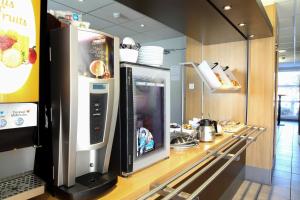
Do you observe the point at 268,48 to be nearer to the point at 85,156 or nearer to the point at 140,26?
the point at 140,26

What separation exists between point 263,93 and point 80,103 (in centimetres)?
272

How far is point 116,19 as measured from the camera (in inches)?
149

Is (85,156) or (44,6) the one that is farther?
(85,156)

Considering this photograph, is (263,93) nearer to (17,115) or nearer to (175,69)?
(175,69)

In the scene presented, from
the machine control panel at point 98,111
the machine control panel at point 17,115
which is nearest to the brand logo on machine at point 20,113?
the machine control panel at point 17,115

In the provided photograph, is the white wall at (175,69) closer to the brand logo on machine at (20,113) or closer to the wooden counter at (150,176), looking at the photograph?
the wooden counter at (150,176)

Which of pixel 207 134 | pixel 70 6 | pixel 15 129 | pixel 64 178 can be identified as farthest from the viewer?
pixel 70 6

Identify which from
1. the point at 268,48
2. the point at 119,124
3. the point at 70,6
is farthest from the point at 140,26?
the point at 119,124

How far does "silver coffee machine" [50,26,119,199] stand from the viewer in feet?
2.18

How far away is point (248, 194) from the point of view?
257cm

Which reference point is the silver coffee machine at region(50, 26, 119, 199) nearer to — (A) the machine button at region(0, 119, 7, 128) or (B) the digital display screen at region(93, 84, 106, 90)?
(B) the digital display screen at region(93, 84, 106, 90)

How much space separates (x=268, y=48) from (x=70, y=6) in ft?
9.33

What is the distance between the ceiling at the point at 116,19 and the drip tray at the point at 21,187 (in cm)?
291

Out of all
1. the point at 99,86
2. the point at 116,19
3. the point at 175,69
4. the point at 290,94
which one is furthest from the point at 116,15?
the point at 290,94
